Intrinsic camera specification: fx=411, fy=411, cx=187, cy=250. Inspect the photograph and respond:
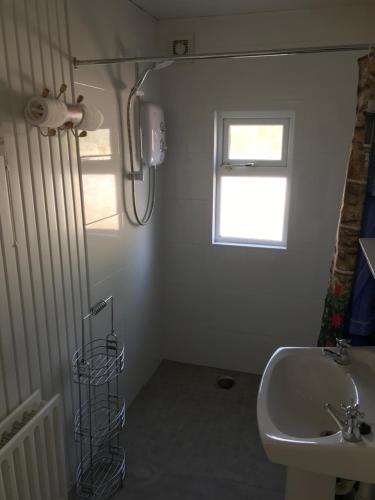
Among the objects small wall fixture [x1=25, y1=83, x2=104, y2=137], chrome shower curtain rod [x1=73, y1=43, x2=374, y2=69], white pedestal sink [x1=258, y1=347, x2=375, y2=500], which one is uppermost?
chrome shower curtain rod [x1=73, y1=43, x2=374, y2=69]

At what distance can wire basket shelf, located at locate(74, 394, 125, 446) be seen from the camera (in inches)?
82.4

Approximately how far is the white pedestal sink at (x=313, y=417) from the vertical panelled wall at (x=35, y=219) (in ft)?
3.09

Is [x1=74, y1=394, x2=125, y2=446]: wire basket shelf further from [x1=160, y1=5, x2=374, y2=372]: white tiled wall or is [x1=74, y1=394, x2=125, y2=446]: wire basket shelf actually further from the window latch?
the window latch

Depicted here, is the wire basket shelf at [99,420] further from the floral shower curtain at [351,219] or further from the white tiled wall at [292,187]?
the floral shower curtain at [351,219]

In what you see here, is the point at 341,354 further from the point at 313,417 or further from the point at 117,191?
the point at 117,191

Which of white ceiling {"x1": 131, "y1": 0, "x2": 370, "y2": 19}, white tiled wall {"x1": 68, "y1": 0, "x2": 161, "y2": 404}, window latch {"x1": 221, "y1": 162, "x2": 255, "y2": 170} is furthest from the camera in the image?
window latch {"x1": 221, "y1": 162, "x2": 255, "y2": 170}

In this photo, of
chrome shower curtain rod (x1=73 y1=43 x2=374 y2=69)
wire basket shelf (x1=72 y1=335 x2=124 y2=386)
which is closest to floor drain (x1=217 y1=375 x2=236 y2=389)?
wire basket shelf (x1=72 y1=335 x2=124 y2=386)

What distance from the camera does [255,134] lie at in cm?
275

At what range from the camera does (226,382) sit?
118 inches

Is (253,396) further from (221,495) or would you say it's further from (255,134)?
(255,134)

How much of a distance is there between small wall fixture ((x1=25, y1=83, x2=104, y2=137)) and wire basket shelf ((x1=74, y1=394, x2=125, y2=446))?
1326 millimetres

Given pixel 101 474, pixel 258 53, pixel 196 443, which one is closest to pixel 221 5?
pixel 258 53

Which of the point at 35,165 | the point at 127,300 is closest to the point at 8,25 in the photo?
the point at 35,165

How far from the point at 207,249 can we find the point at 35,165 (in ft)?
5.12
